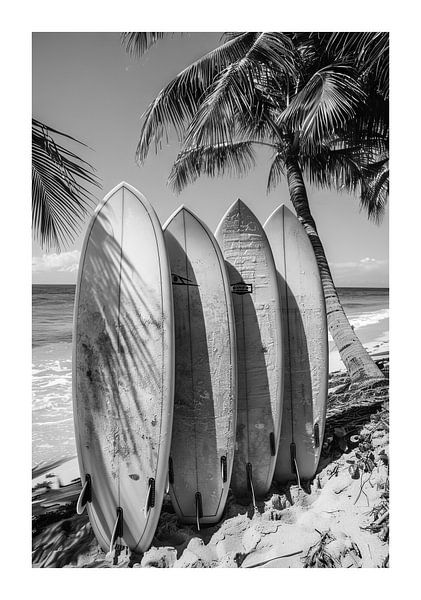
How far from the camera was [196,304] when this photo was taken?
198 cm

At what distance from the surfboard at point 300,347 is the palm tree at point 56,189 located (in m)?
1.12

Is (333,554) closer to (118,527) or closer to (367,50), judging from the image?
(118,527)

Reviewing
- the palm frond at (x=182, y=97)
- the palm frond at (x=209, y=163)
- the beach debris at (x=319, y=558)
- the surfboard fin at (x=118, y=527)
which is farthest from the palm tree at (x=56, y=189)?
the beach debris at (x=319, y=558)

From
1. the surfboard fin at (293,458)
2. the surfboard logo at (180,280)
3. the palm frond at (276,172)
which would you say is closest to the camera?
the surfboard logo at (180,280)

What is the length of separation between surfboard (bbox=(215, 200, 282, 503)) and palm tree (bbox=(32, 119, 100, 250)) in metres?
0.81

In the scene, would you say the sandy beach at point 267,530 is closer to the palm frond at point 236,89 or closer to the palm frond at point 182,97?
the palm frond at point 182,97

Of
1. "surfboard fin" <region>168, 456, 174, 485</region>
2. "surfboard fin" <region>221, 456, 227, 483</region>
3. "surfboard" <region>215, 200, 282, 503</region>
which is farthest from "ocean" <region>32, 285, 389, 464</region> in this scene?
"surfboard fin" <region>221, 456, 227, 483</region>

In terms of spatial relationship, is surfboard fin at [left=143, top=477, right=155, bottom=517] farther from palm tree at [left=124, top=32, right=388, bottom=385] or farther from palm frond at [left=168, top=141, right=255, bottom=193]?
palm frond at [left=168, top=141, right=255, bottom=193]

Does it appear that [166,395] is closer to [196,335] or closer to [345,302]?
[196,335]

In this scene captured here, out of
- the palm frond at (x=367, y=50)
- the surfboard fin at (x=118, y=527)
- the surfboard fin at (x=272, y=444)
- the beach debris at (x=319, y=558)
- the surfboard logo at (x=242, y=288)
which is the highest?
the palm frond at (x=367, y=50)

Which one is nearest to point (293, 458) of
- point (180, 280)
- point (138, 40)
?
point (180, 280)

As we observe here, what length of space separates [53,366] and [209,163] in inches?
61.4

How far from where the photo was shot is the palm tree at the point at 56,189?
190 cm

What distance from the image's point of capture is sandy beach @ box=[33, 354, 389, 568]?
1.80 m
